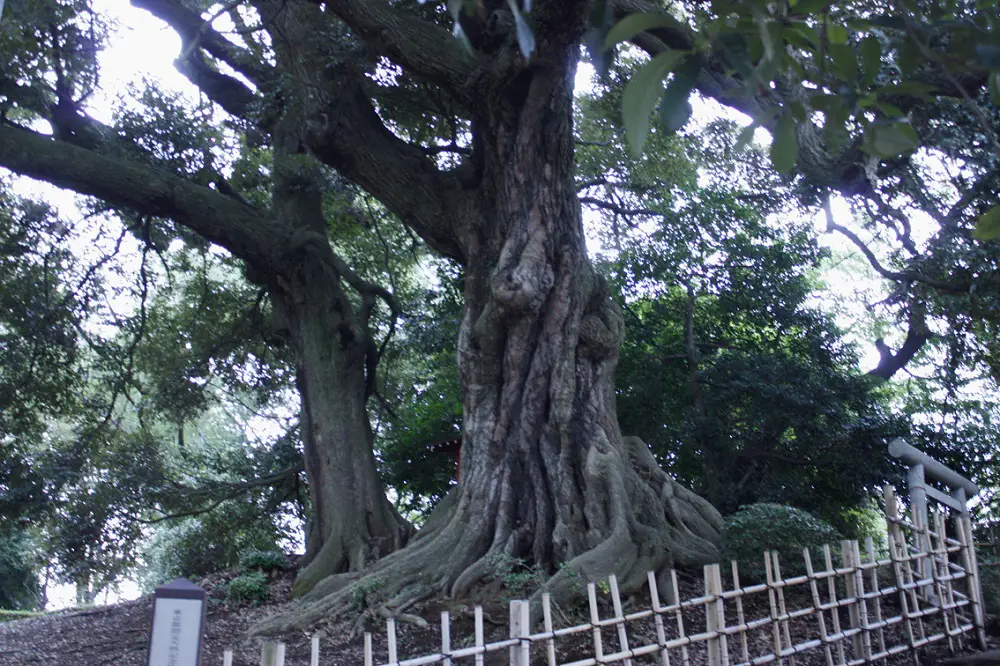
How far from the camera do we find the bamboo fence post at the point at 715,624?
5.61m

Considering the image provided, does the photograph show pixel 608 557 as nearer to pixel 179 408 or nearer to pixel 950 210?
pixel 950 210

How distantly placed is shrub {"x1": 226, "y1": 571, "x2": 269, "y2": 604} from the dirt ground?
0.33ft

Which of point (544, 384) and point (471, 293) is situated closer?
point (544, 384)

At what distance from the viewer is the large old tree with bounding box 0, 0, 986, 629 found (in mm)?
8055

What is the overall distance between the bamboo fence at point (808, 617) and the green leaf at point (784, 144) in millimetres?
3087

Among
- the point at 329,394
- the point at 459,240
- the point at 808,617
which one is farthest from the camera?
the point at 329,394

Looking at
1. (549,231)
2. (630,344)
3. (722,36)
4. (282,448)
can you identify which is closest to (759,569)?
(549,231)

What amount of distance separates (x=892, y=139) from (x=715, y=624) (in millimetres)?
3898

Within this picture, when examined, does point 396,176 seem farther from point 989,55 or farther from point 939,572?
point 989,55

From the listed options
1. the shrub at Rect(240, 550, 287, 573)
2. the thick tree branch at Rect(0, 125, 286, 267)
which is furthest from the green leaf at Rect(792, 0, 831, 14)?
the shrub at Rect(240, 550, 287, 573)

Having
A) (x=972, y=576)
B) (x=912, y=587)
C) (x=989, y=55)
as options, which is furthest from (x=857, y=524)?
(x=989, y=55)

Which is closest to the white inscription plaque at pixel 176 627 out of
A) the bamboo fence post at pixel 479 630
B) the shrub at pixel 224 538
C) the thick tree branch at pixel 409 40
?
the bamboo fence post at pixel 479 630

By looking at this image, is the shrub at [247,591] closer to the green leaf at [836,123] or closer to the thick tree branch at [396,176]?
the thick tree branch at [396,176]

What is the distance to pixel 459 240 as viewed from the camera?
9.74m
